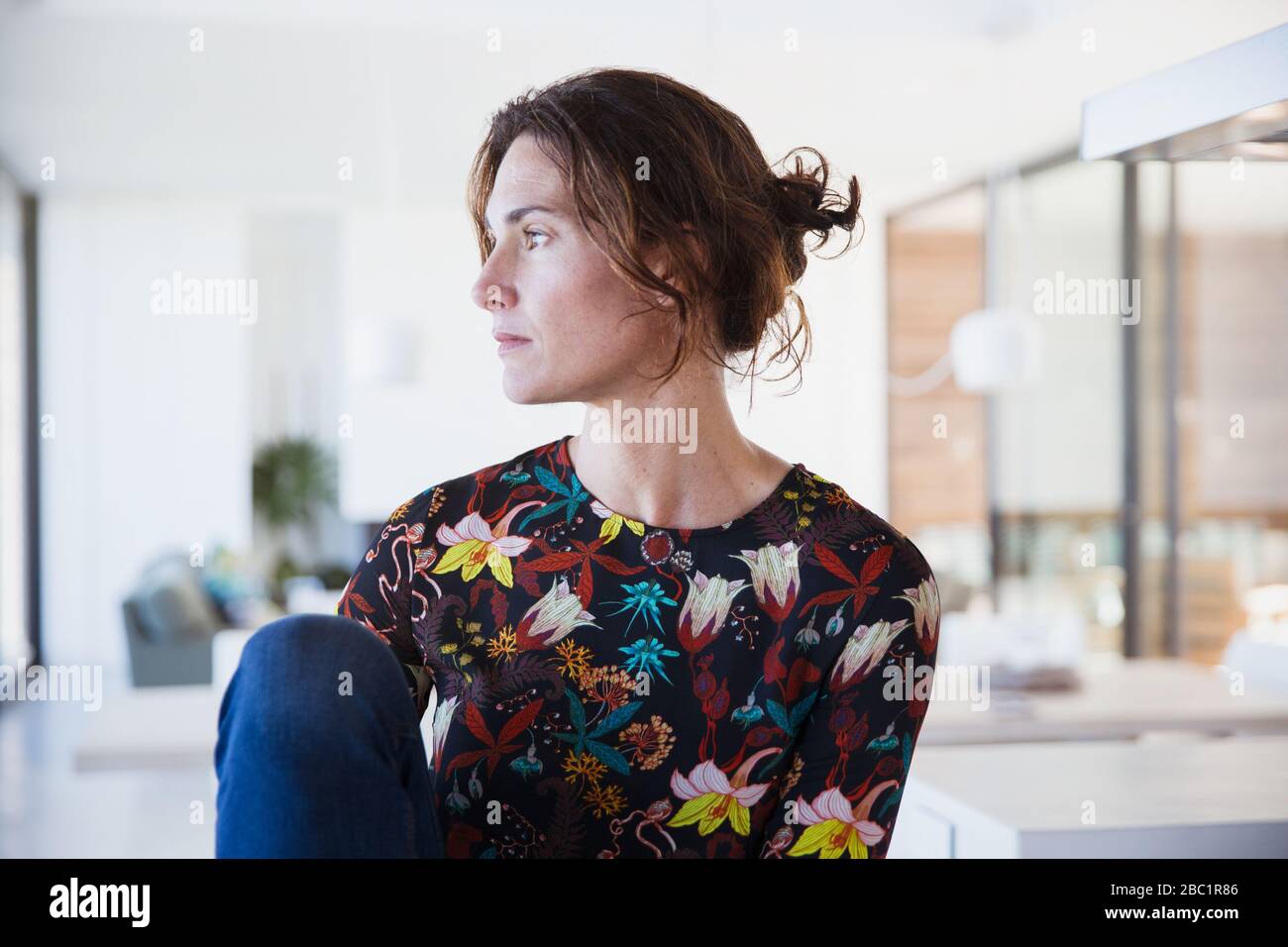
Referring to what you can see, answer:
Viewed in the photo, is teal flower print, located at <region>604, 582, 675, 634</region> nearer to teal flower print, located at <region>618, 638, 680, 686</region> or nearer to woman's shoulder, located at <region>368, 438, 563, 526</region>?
teal flower print, located at <region>618, 638, 680, 686</region>

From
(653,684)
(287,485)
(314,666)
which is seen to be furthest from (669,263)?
(287,485)

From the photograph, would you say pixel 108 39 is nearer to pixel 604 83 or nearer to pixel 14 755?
pixel 14 755

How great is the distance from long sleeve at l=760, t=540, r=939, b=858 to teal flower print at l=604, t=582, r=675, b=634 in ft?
0.59

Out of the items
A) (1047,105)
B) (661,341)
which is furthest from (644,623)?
(1047,105)

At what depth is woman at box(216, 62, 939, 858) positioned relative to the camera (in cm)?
124

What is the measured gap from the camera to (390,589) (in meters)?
1.25

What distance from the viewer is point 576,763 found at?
49.0 inches

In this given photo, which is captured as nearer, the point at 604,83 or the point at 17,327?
the point at 604,83

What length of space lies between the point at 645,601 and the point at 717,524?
11cm

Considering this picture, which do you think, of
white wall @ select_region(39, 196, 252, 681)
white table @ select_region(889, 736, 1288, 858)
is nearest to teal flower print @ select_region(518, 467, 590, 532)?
white table @ select_region(889, 736, 1288, 858)

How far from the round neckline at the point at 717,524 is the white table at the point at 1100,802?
0.53 metres

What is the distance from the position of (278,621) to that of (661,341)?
0.49 metres

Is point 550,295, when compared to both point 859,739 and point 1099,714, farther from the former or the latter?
point 1099,714
